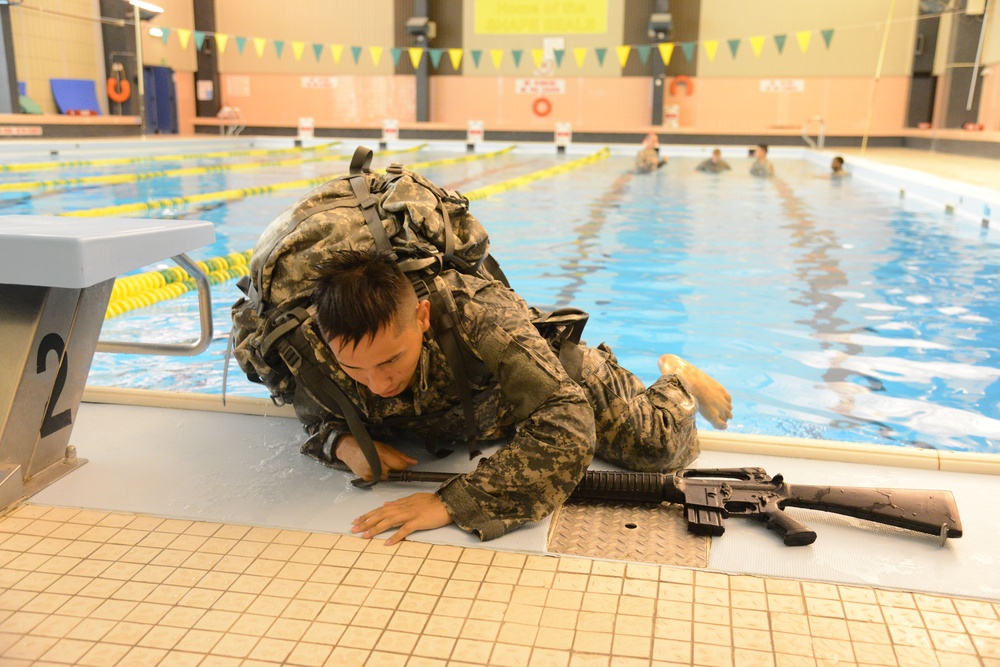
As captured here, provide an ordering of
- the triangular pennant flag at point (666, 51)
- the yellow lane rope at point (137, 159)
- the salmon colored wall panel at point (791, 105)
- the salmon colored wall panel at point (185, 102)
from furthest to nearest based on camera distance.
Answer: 1. the salmon colored wall panel at point (185, 102)
2. the triangular pennant flag at point (666, 51)
3. the salmon colored wall panel at point (791, 105)
4. the yellow lane rope at point (137, 159)

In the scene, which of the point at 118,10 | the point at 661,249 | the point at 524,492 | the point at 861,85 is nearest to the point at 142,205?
the point at 661,249

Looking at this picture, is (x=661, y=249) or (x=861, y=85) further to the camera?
(x=861, y=85)

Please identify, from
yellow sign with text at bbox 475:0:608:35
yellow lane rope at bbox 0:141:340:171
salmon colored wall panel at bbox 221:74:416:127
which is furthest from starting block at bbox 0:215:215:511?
salmon colored wall panel at bbox 221:74:416:127

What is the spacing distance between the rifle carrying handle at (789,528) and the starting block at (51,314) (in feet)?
4.40

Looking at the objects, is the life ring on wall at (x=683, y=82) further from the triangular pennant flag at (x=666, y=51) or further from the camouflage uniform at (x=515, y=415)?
the camouflage uniform at (x=515, y=415)

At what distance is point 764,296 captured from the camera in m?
5.22

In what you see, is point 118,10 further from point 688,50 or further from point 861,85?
point 861,85

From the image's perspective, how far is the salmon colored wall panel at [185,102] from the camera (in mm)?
18562

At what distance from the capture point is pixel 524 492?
1659 mm

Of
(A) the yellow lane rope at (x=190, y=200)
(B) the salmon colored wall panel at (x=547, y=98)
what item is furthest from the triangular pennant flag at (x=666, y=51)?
(A) the yellow lane rope at (x=190, y=200)

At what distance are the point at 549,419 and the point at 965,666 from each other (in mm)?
779

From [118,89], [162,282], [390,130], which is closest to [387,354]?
[162,282]

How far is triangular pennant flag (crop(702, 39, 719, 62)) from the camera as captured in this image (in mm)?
17922

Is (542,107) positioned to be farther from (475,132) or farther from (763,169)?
(763,169)
